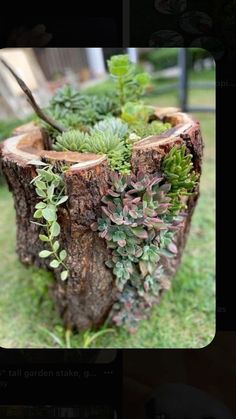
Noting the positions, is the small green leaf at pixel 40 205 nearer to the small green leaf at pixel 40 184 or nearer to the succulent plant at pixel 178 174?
the small green leaf at pixel 40 184

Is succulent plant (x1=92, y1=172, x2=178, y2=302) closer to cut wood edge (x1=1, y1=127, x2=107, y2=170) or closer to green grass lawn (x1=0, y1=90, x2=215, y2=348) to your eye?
cut wood edge (x1=1, y1=127, x2=107, y2=170)

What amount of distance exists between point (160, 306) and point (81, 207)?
0.45 metres

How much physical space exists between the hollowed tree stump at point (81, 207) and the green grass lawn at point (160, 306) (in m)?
0.06

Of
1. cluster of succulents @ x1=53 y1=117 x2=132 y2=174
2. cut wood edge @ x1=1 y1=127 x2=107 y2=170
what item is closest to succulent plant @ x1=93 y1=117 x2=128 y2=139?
cluster of succulents @ x1=53 y1=117 x2=132 y2=174

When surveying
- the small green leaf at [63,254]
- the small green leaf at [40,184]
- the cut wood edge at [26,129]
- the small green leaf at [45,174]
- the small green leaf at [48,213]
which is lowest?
the small green leaf at [63,254]

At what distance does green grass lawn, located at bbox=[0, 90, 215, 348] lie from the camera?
1.04 m

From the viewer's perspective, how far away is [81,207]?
0.88m

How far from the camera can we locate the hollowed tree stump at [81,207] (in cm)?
87

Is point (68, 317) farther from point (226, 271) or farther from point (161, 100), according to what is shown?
point (161, 100)

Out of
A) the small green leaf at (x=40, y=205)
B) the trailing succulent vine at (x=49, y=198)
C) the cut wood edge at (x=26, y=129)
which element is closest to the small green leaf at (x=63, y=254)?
the trailing succulent vine at (x=49, y=198)
